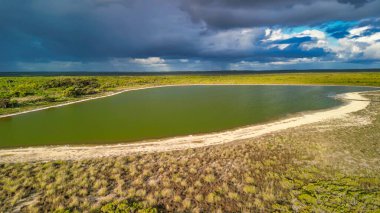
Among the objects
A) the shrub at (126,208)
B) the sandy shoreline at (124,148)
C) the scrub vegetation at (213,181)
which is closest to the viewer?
the shrub at (126,208)

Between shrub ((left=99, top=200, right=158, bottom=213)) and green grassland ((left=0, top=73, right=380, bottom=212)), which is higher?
green grassland ((left=0, top=73, right=380, bottom=212))

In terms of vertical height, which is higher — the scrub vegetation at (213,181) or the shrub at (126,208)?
the scrub vegetation at (213,181)

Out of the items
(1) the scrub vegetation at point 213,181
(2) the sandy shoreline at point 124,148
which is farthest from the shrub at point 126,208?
(2) the sandy shoreline at point 124,148

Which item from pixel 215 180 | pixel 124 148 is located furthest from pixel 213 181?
pixel 124 148

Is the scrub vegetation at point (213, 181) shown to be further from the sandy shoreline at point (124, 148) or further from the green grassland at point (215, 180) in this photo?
the sandy shoreline at point (124, 148)

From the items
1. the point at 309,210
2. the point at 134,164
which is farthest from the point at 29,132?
the point at 309,210

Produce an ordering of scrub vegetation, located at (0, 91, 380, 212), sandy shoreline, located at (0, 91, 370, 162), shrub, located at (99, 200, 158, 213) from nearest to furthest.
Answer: shrub, located at (99, 200, 158, 213)
scrub vegetation, located at (0, 91, 380, 212)
sandy shoreline, located at (0, 91, 370, 162)

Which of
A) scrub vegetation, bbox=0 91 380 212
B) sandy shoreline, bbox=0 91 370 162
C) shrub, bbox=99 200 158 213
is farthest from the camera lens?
sandy shoreline, bbox=0 91 370 162

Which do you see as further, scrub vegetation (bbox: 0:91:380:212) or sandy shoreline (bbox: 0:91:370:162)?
sandy shoreline (bbox: 0:91:370:162)

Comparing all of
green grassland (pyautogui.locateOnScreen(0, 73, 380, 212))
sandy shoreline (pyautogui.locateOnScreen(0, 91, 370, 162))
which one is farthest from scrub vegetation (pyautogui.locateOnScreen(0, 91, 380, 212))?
sandy shoreline (pyautogui.locateOnScreen(0, 91, 370, 162))

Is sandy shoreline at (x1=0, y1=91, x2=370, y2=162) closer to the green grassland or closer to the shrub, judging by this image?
the green grassland
